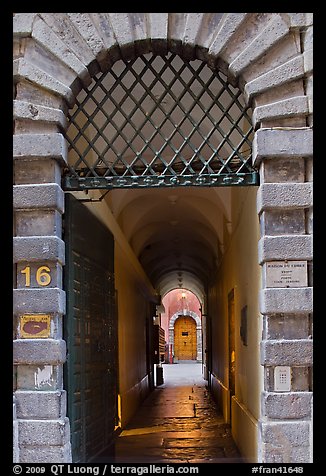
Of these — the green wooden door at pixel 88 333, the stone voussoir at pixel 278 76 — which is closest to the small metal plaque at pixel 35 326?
the green wooden door at pixel 88 333

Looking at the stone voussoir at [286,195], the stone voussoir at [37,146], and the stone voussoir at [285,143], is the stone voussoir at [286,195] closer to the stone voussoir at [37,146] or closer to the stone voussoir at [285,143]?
the stone voussoir at [285,143]

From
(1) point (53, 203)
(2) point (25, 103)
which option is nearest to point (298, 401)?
(1) point (53, 203)

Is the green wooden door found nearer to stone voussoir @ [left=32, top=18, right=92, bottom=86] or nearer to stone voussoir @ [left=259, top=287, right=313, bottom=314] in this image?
stone voussoir @ [left=32, top=18, right=92, bottom=86]

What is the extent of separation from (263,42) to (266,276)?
1832mm

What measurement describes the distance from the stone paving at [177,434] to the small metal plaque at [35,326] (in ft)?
6.57

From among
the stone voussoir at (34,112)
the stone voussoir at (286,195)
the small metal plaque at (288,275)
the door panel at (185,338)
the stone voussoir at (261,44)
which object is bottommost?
the door panel at (185,338)

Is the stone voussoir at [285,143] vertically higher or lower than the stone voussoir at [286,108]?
lower

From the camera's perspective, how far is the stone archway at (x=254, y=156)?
490cm

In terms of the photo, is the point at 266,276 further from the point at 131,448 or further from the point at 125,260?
the point at 125,260

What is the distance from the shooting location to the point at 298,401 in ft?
16.0

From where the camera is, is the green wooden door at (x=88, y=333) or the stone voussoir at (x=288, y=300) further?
→ the green wooden door at (x=88, y=333)

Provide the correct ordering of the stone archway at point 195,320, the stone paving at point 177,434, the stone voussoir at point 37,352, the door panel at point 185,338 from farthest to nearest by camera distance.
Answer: the door panel at point 185,338
the stone archway at point 195,320
the stone paving at point 177,434
the stone voussoir at point 37,352
